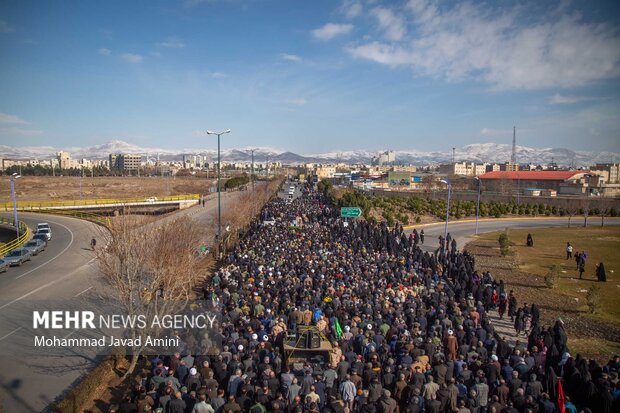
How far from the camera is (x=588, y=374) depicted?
8461 mm

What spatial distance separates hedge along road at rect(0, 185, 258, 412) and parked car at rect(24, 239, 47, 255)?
1.25 feet

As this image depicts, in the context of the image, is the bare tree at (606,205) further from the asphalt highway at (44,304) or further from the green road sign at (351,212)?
the green road sign at (351,212)

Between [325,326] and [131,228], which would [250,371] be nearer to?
[325,326]

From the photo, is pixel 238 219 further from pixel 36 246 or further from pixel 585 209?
pixel 585 209

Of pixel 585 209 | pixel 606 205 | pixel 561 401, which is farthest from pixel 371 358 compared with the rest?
pixel 606 205

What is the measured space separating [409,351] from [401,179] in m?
83.9

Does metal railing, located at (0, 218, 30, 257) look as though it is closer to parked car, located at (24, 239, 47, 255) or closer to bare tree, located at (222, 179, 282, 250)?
parked car, located at (24, 239, 47, 255)

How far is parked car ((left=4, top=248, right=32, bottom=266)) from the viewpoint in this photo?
70.5 ft

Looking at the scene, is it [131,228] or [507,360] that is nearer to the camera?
[507,360]

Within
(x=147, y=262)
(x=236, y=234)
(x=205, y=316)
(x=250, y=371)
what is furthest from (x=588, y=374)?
(x=236, y=234)

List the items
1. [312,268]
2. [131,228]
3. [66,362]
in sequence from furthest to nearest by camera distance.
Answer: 1. [312,268]
2. [131,228]
3. [66,362]

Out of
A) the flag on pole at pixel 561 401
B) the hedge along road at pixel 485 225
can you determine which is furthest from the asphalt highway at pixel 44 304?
the flag on pole at pixel 561 401

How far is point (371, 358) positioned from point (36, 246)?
76.9 ft

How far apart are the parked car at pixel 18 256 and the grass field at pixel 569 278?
24.7 meters
